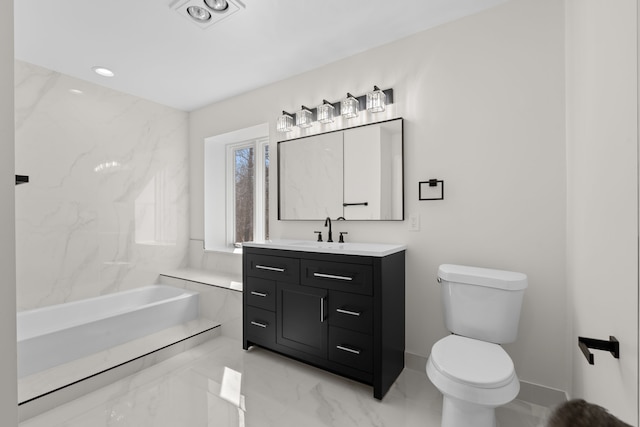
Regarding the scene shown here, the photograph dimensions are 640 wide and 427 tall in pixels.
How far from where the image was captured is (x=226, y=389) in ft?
6.42

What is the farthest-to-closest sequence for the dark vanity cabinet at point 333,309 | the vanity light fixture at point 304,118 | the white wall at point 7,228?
the vanity light fixture at point 304,118, the dark vanity cabinet at point 333,309, the white wall at point 7,228

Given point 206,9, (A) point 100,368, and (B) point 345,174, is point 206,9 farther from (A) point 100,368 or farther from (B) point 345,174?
(A) point 100,368

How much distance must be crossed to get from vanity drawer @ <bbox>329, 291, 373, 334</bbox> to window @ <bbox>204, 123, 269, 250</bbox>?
61.9 inches

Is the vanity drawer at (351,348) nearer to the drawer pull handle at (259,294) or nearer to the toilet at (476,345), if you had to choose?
the toilet at (476,345)

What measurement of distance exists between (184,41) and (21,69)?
1.45 m

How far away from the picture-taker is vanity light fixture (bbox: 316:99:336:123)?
2.47 m

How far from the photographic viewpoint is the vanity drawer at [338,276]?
1846mm

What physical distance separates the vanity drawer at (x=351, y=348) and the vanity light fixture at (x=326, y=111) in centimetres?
162

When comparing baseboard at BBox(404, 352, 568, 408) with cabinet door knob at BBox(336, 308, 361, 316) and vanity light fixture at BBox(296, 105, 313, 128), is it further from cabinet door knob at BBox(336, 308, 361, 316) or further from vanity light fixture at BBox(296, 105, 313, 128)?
vanity light fixture at BBox(296, 105, 313, 128)

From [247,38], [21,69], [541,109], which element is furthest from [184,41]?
[541,109]

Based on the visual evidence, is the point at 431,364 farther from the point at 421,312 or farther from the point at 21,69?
the point at 21,69

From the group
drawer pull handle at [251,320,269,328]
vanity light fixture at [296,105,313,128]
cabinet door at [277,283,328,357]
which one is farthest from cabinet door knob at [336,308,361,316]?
vanity light fixture at [296,105,313,128]

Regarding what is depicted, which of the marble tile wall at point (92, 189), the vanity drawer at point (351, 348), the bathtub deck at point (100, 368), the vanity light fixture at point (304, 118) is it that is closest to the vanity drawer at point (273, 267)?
the vanity drawer at point (351, 348)

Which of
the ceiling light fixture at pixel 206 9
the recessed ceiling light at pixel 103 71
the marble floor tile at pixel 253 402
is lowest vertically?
the marble floor tile at pixel 253 402
